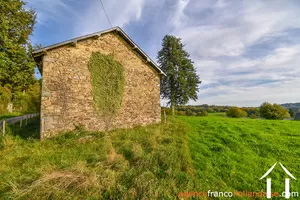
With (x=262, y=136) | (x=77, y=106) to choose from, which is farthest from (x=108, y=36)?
(x=262, y=136)

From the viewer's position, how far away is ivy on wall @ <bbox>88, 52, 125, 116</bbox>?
9.12 m

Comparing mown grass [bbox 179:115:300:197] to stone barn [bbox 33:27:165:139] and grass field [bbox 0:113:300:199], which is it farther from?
stone barn [bbox 33:27:165:139]

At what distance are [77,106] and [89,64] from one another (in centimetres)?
268

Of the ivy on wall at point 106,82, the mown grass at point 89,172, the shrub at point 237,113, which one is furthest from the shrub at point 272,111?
the ivy on wall at point 106,82

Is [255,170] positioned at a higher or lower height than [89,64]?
lower

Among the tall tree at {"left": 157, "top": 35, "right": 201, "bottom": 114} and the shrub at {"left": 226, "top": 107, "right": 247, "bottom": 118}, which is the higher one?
the tall tree at {"left": 157, "top": 35, "right": 201, "bottom": 114}

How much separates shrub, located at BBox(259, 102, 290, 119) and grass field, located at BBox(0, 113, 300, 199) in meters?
A: 16.0

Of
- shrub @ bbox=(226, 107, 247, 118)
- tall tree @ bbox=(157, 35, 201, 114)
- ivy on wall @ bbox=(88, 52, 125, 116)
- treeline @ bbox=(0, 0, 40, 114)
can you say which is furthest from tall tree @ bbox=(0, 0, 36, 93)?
shrub @ bbox=(226, 107, 247, 118)

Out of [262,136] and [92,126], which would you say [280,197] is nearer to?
[262,136]

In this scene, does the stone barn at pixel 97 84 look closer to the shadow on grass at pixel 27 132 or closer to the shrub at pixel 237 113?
the shadow on grass at pixel 27 132

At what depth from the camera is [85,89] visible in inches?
346

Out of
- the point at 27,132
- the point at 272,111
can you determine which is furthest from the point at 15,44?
the point at 272,111

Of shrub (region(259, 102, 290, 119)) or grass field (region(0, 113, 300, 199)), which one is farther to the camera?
shrub (region(259, 102, 290, 119))

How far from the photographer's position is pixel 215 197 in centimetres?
399
